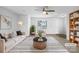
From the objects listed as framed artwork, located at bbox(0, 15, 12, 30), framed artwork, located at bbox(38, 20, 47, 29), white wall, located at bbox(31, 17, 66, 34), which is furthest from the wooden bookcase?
framed artwork, located at bbox(0, 15, 12, 30)

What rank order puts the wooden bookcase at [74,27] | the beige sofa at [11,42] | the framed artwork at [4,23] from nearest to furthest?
the beige sofa at [11,42] → the wooden bookcase at [74,27] → the framed artwork at [4,23]

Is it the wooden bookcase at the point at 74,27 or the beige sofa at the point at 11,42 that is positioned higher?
the wooden bookcase at the point at 74,27


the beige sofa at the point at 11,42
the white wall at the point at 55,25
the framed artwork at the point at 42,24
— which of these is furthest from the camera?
the beige sofa at the point at 11,42

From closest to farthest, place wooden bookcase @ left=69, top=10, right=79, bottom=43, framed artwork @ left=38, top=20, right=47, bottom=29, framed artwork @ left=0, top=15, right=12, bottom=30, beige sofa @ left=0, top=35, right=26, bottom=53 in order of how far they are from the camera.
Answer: framed artwork @ left=38, top=20, right=47, bottom=29, beige sofa @ left=0, top=35, right=26, bottom=53, wooden bookcase @ left=69, top=10, right=79, bottom=43, framed artwork @ left=0, top=15, right=12, bottom=30

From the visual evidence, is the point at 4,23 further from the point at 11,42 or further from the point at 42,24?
the point at 42,24

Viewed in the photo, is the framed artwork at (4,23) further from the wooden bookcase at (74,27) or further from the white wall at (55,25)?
the wooden bookcase at (74,27)

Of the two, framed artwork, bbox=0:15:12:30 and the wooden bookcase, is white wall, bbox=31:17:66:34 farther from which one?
framed artwork, bbox=0:15:12:30

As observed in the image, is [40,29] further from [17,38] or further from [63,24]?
[17,38]

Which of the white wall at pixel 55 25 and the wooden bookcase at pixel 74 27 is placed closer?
the white wall at pixel 55 25

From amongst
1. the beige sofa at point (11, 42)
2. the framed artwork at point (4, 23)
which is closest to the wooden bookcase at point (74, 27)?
the beige sofa at point (11, 42)

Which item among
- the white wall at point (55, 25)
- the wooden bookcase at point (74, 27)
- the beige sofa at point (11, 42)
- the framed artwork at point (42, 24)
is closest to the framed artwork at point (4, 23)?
the beige sofa at point (11, 42)
